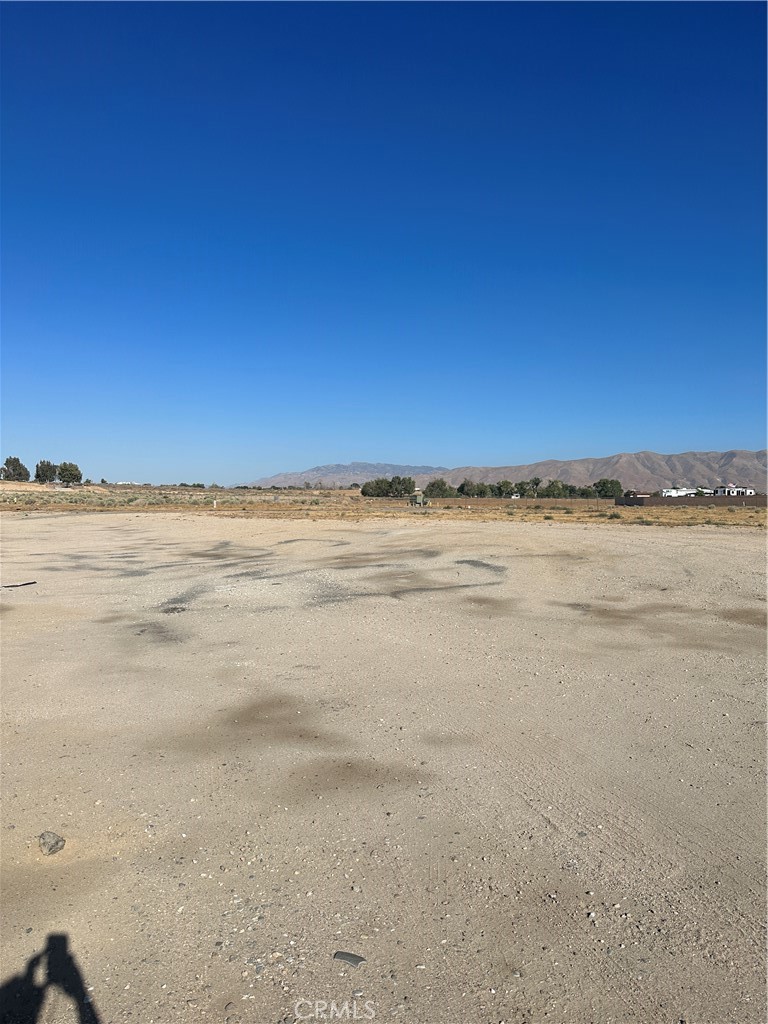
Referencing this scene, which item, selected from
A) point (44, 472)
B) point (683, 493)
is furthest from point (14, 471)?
point (683, 493)

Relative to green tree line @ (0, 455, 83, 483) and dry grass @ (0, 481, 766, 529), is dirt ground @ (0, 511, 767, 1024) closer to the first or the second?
dry grass @ (0, 481, 766, 529)

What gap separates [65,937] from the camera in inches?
139

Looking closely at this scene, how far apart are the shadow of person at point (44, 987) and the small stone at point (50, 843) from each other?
90 centimetres

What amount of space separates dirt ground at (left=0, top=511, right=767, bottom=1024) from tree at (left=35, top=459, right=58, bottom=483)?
142 metres

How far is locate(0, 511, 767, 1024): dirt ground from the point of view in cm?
322

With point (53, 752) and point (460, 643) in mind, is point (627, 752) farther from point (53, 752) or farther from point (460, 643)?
point (53, 752)

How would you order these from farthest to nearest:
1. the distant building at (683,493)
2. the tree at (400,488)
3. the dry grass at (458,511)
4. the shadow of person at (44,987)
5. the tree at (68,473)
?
the tree at (68,473), the tree at (400,488), the distant building at (683,493), the dry grass at (458,511), the shadow of person at (44,987)

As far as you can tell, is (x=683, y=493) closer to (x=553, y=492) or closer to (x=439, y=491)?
(x=553, y=492)

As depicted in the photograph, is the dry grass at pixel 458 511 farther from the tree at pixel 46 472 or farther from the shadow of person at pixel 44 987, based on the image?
the tree at pixel 46 472

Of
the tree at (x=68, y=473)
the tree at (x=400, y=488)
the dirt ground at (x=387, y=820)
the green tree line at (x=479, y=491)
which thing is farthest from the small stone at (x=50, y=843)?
the tree at (x=68, y=473)

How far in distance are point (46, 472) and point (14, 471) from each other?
5942mm

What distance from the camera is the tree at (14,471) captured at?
441 feet

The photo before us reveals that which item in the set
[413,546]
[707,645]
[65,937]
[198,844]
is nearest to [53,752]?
[198,844]

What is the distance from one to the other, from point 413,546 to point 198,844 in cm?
1908
